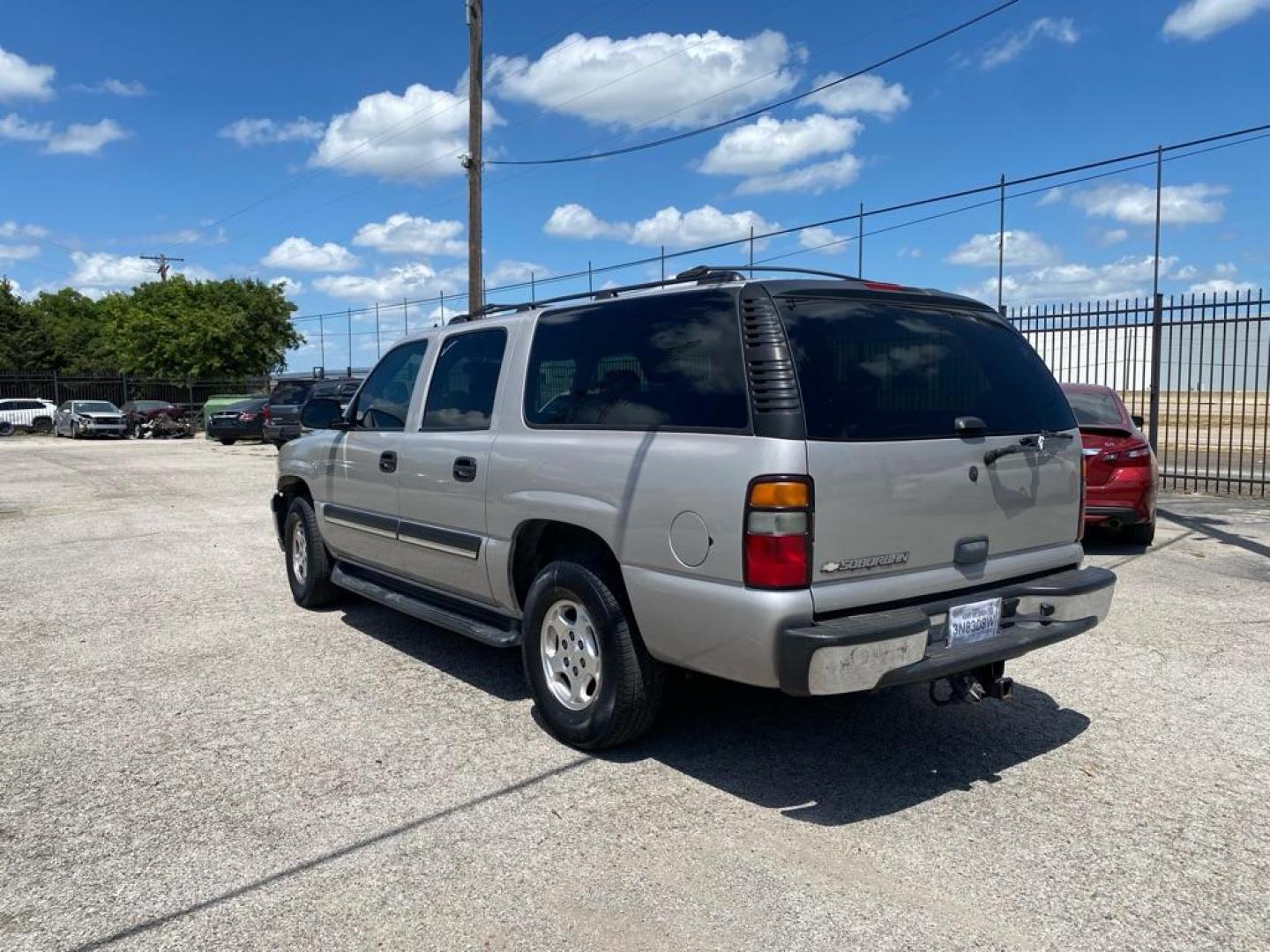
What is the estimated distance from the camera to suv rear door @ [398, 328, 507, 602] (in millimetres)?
4789

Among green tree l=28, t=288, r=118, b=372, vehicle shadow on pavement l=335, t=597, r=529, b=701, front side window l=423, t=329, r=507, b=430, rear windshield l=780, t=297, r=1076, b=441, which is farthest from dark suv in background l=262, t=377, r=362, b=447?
green tree l=28, t=288, r=118, b=372

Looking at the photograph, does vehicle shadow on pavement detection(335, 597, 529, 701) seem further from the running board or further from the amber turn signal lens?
the amber turn signal lens

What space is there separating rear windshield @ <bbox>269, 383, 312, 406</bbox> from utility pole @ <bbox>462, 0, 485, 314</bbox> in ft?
30.0

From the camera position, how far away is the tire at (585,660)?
3953 mm

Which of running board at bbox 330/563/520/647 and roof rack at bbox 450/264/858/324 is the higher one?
roof rack at bbox 450/264/858/324

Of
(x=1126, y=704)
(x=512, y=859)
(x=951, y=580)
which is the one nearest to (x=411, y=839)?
(x=512, y=859)

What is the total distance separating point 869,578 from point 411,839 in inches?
74.0

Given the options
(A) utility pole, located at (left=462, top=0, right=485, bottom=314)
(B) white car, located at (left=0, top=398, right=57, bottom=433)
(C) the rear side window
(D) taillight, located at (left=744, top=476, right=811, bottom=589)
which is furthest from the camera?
(B) white car, located at (left=0, top=398, right=57, bottom=433)

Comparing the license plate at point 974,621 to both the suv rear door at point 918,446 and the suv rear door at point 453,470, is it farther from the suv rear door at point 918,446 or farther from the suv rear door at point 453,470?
the suv rear door at point 453,470

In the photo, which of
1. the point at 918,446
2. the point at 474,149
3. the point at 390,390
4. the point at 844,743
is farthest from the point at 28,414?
the point at 918,446

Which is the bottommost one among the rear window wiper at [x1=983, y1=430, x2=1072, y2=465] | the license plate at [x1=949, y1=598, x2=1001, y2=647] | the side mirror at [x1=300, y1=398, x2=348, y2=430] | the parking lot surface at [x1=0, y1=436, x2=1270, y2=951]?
the parking lot surface at [x1=0, y1=436, x2=1270, y2=951]

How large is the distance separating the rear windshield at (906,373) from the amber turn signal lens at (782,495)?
0.20 meters

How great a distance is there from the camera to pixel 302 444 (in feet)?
22.3

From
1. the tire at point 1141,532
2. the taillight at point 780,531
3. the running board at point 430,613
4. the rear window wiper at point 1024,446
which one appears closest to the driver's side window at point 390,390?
the running board at point 430,613
